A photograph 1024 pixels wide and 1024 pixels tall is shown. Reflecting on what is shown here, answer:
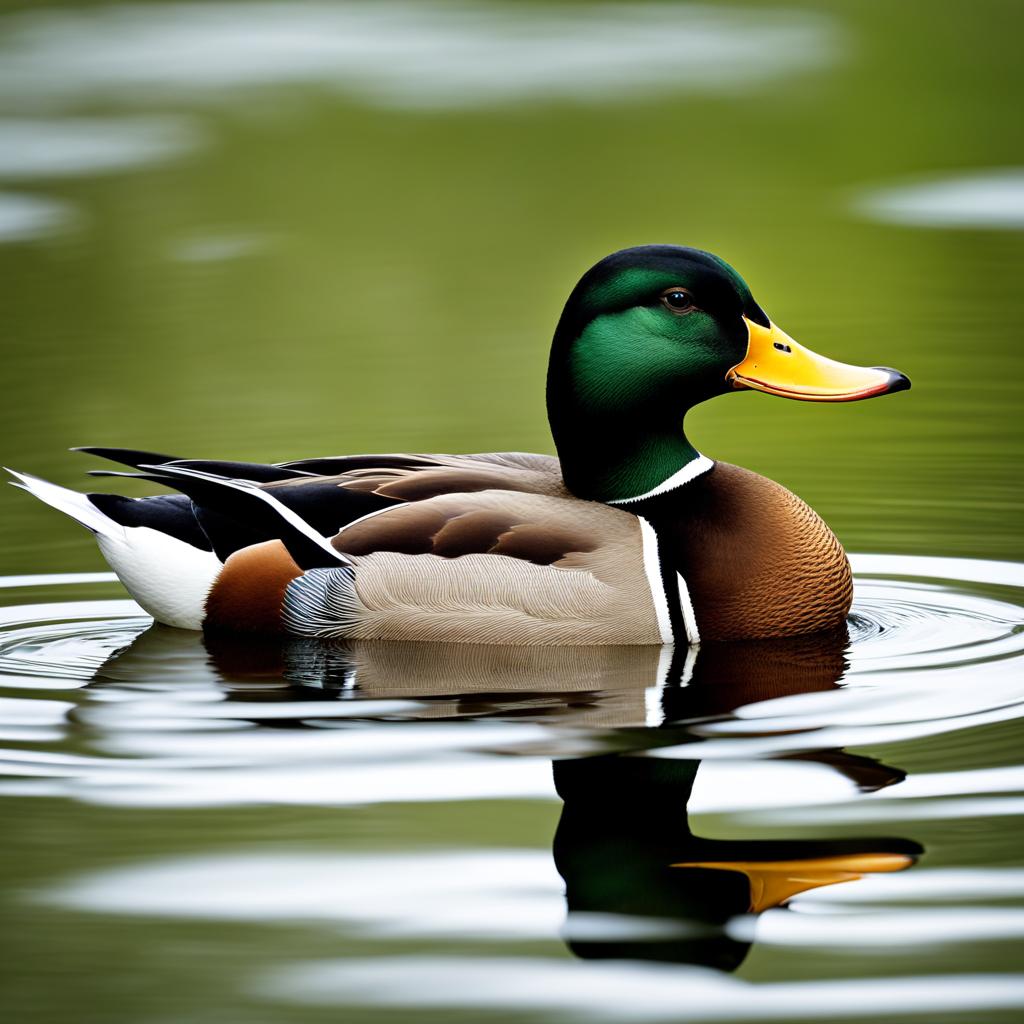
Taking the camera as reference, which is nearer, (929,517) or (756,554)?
(756,554)

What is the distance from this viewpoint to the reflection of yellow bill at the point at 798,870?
502cm

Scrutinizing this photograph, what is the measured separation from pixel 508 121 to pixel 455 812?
15846 mm

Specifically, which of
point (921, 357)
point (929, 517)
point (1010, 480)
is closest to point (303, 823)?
point (929, 517)

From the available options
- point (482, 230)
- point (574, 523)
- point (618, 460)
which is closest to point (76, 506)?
point (574, 523)

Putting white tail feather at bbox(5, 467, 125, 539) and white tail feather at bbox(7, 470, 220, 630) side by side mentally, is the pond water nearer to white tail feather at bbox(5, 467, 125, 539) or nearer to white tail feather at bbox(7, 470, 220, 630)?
white tail feather at bbox(7, 470, 220, 630)

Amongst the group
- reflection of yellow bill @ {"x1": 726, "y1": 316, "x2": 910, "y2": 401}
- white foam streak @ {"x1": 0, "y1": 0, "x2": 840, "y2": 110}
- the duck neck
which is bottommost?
the duck neck

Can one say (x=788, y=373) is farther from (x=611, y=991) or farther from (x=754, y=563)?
(x=611, y=991)

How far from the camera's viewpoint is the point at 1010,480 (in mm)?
9406

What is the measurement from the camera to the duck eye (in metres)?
7.59

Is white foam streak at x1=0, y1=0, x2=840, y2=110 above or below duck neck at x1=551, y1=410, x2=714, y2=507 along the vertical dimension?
above

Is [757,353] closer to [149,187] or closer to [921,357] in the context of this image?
[921,357]

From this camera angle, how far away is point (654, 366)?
25.0 ft

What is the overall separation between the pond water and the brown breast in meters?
0.14

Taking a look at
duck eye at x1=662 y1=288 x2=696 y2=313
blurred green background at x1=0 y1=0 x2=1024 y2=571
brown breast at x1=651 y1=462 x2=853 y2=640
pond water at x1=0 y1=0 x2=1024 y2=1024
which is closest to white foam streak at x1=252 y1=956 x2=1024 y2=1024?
pond water at x1=0 y1=0 x2=1024 y2=1024
